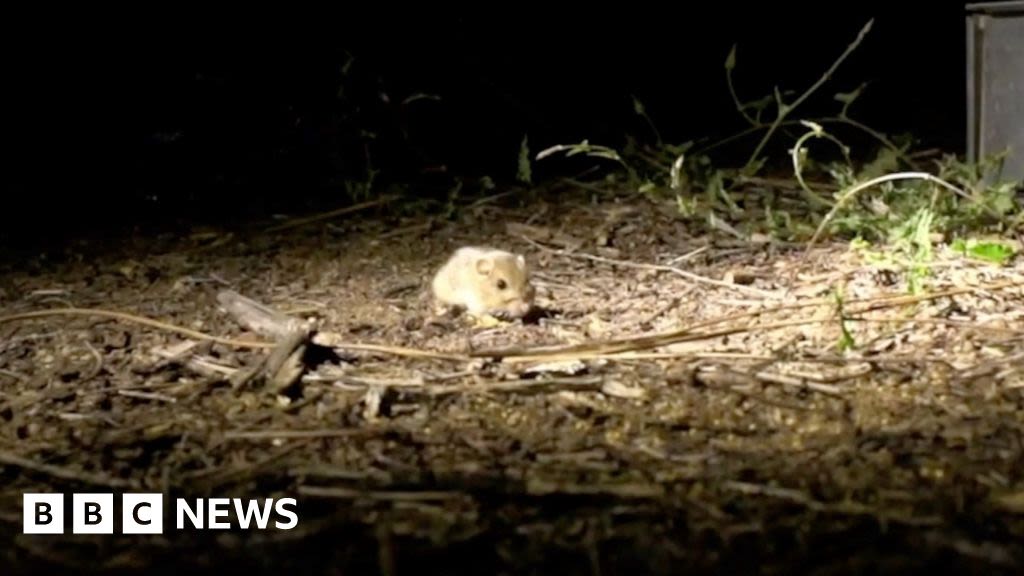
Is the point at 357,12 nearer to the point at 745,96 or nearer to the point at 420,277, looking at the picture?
the point at 745,96

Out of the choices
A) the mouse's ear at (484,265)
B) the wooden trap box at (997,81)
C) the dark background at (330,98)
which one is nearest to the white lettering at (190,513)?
the mouse's ear at (484,265)

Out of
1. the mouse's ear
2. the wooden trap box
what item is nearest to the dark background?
the wooden trap box

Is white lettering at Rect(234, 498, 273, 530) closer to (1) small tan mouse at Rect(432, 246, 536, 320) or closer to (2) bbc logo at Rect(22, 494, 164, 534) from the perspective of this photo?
(2) bbc logo at Rect(22, 494, 164, 534)

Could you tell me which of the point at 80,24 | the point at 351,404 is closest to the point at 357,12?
the point at 80,24

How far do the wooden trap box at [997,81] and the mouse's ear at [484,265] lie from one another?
230 centimetres

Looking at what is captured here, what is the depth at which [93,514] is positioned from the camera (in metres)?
2.86

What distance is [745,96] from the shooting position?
828 cm

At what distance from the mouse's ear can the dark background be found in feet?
5.97

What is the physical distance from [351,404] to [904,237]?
2049mm

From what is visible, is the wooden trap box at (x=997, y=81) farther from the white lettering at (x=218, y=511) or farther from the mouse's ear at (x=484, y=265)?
the white lettering at (x=218, y=511)

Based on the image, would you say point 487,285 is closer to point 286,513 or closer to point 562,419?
point 562,419

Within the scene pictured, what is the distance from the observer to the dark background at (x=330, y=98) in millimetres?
6500

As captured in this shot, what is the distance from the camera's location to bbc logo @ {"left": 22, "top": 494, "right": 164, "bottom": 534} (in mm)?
2799

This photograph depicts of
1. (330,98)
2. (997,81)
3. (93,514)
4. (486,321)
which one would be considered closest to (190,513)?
(93,514)
